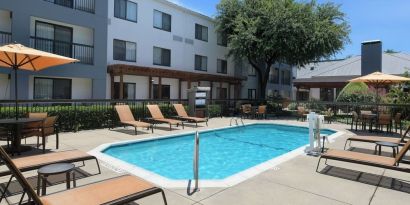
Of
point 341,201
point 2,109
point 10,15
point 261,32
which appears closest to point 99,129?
point 2,109

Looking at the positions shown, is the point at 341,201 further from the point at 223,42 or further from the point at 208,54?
the point at 223,42

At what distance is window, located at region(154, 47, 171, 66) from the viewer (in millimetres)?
23061

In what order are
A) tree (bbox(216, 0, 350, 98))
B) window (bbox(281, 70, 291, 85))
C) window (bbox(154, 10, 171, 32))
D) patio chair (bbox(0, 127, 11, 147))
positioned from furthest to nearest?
window (bbox(281, 70, 291, 85))
window (bbox(154, 10, 171, 32))
tree (bbox(216, 0, 350, 98))
patio chair (bbox(0, 127, 11, 147))

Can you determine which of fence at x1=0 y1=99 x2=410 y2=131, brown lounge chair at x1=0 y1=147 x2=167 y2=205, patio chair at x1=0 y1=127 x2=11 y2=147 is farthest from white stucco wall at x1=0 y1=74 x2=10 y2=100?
brown lounge chair at x1=0 y1=147 x2=167 y2=205

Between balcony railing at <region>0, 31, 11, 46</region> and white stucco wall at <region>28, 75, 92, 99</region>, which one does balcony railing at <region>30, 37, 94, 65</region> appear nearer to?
balcony railing at <region>0, 31, 11, 46</region>

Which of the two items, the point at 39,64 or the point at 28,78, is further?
the point at 28,78

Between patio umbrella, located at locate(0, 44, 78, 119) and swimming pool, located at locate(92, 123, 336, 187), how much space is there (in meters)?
3.09

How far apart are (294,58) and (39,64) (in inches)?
764

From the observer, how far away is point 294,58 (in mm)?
23500

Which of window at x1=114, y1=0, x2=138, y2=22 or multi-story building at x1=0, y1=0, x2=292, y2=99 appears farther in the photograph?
window at x1=114, y1=0, x2=138, y2=22

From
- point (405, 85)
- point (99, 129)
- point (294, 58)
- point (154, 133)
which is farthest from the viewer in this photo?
point (294, 58)

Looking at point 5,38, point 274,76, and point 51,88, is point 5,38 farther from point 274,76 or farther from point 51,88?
point 274,76

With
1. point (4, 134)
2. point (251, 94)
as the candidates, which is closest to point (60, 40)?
point (4, 134)

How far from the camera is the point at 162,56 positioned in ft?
A: 77.0
